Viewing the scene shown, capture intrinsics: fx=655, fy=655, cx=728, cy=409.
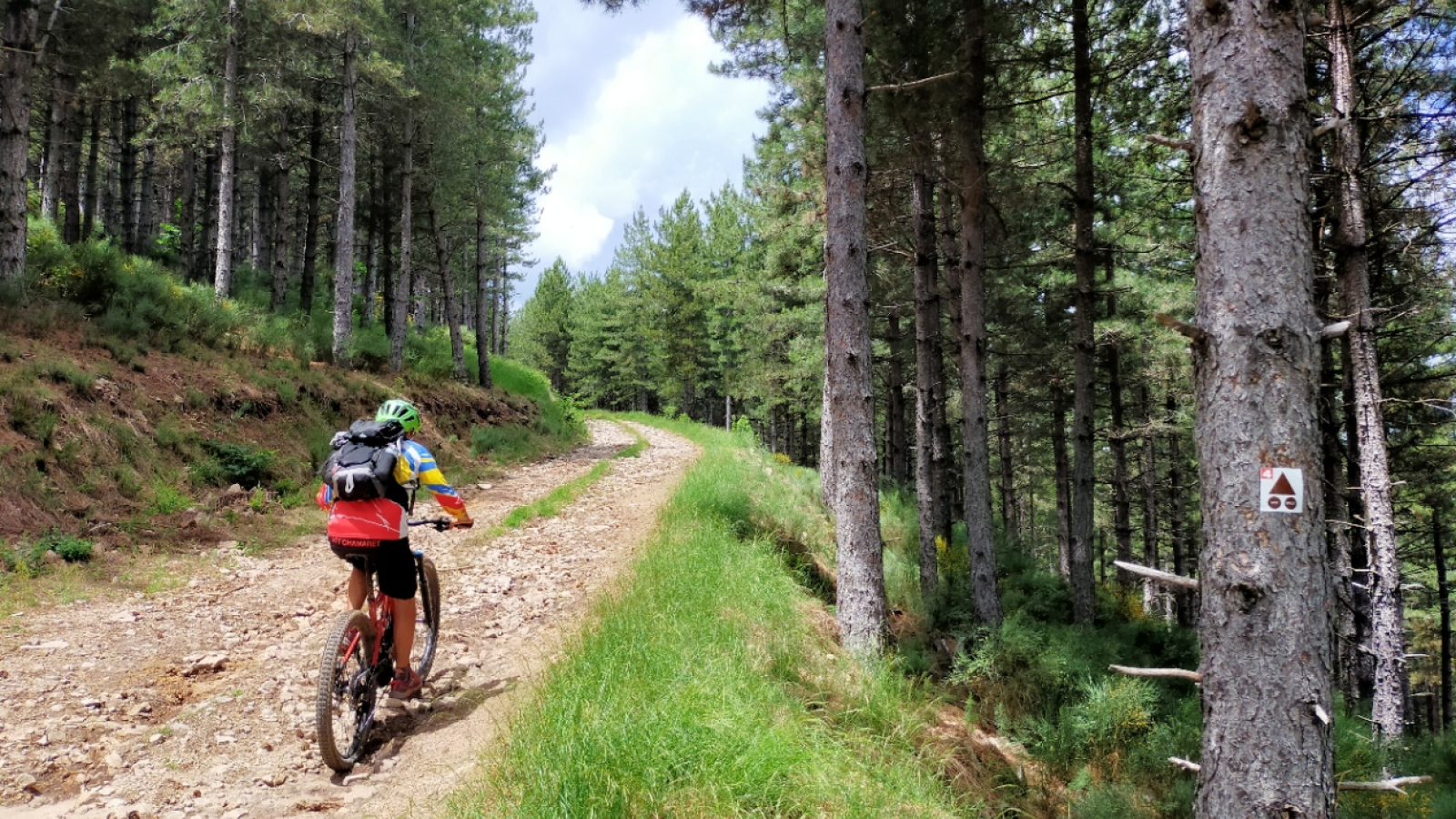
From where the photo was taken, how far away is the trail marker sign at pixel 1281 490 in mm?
2797

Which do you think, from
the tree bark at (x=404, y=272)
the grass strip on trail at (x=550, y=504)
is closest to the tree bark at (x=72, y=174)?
the tree bark at (x=404, y=272)

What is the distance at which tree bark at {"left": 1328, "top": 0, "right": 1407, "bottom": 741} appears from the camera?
7770mm

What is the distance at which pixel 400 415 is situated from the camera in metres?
4.41

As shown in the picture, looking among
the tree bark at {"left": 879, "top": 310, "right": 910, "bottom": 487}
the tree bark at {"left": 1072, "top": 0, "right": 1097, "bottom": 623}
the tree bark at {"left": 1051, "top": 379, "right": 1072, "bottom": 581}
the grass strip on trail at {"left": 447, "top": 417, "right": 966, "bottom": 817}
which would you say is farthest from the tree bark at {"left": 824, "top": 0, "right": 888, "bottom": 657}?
the tree bark at {"left": 1051, "top": 379, "right": 1072, "bottom": 581}

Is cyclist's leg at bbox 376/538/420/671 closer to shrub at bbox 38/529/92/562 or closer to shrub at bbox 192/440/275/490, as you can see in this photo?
shrub at bbox 38/529/92/562

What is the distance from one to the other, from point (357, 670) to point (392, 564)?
0.67m

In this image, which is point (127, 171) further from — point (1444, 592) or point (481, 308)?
point (1444, 592)

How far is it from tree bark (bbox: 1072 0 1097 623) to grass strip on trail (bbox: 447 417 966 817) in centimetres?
543

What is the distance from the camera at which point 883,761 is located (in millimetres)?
4176

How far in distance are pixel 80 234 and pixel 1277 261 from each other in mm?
29858

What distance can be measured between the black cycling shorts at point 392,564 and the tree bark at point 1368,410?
10.2m

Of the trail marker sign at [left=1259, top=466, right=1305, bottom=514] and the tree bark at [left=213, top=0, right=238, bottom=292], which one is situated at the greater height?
the tree bark at [left=213, top=0, right=238, bottom=292]

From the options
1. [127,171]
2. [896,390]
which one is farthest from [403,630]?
[127,171]

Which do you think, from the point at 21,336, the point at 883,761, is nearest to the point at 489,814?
the point at 883,761
